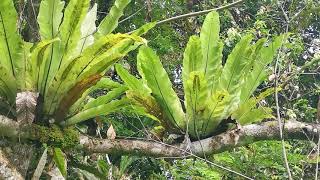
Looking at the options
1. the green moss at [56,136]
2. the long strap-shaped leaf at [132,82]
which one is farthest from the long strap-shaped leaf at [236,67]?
the green moss at [56,136]

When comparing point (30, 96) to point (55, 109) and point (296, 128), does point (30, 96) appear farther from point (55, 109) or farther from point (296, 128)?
point (296, 128)

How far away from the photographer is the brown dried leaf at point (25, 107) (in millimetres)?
1721

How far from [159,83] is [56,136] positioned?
0.55 meters

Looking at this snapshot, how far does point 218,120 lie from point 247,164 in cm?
111

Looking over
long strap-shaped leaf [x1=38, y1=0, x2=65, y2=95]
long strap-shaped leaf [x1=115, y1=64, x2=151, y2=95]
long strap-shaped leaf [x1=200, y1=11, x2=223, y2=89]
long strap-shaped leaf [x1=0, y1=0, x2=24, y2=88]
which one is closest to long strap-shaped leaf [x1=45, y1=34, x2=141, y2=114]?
long strap-shaped leaf [x1=38, y1=0, x2=65, y2=95]

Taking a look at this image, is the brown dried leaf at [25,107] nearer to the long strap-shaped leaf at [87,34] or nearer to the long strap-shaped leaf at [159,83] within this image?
the long strap-shaped leaf at [87,34]

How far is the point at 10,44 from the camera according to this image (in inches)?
73.7

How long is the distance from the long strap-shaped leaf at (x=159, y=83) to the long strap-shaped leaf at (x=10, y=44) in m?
0.57

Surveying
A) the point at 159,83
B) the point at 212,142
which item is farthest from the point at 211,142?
the point at 159,83

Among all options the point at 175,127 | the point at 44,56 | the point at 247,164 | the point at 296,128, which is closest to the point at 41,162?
the point at 44,56

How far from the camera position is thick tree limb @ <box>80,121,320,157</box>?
2.01 meters

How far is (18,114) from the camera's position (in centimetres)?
173

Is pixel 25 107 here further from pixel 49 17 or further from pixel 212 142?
pixel 212 142

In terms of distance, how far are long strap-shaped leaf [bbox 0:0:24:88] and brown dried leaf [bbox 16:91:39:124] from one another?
0.54 feet
